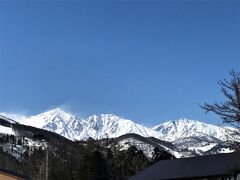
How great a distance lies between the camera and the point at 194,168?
5659 centimetres

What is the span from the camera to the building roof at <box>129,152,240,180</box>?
2098 inches

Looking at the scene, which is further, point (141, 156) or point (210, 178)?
point (141, 156)

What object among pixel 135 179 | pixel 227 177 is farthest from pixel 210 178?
pixel 135 179

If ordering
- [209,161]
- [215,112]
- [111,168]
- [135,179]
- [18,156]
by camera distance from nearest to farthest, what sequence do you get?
[215,112] → [209,161] → [135,179] → [111,168] → [18,156]

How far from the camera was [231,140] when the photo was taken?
30.5 m

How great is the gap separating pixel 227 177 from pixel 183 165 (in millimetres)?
7622

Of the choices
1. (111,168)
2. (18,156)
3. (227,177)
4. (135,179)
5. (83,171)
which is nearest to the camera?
(227,177)

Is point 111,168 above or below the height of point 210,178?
above

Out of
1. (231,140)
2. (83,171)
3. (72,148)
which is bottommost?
(231,140)

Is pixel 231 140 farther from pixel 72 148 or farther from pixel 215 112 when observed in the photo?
pixel 72 148

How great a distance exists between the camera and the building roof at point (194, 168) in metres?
53.3

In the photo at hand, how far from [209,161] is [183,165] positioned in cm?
315

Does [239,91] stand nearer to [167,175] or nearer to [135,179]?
[167,175]

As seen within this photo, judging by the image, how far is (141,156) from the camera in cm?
10088
